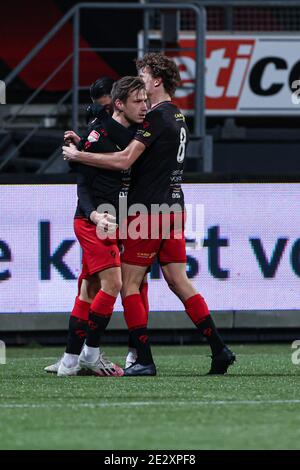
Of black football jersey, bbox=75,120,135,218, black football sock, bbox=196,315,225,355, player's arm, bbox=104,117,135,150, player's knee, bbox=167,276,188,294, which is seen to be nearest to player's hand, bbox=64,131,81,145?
black football jersey, bbox=75,120,135,218

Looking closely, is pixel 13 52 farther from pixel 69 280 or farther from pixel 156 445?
pixel 156 445

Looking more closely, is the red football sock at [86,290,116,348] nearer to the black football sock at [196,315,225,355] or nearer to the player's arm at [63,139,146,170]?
the black football sock at [196,315,225,355]

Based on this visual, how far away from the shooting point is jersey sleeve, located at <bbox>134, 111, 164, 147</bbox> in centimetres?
856

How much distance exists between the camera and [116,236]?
871 centimetres

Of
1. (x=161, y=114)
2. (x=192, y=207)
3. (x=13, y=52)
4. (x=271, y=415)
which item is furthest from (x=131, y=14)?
(x=271, y=415)

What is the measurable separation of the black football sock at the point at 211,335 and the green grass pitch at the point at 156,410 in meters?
0.20

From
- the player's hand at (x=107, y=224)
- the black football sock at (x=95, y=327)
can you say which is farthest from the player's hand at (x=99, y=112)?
the black football sock at (x=95, y=327)

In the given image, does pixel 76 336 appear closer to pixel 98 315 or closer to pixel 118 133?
pixel 98 315

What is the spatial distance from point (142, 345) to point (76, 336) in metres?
0.45

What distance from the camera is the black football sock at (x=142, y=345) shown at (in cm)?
866

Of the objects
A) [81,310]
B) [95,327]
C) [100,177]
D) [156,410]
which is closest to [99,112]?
[100,177]

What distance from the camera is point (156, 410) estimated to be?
6730 mm

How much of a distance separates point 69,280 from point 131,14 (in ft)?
18.6
